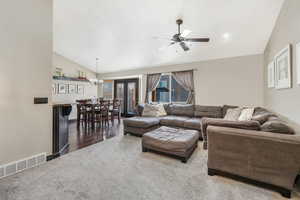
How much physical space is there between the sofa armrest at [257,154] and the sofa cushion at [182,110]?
102 inches

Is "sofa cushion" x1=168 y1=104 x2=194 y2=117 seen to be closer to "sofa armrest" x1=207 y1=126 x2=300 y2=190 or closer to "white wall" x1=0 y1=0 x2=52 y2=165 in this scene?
"sofa armrest" x1=207 y1=126 x2=300 y2=190

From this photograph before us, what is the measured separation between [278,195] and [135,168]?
6.10 ft

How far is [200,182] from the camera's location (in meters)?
1.79

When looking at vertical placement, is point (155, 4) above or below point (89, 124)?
above

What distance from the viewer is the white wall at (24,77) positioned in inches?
70.5

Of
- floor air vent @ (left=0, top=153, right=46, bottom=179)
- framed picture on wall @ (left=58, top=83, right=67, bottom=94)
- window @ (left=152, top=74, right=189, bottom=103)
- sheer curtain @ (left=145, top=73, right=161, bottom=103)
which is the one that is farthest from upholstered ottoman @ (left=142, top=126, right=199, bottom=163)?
framed picture on wall @ (left=58, top=83, right=67, bottom=94)

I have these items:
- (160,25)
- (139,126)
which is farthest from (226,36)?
(139,126)

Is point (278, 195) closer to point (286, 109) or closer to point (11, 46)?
point (286, 109)

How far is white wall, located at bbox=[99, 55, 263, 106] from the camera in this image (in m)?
4.01

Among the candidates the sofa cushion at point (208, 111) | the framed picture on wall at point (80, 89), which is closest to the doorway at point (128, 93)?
the framed picture on wall at point (80, 89)

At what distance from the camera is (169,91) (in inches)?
224

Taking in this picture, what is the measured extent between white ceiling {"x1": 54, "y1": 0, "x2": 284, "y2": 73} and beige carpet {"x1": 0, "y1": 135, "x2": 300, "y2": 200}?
3.09 metres

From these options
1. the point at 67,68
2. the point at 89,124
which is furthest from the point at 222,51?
the point at 67,68

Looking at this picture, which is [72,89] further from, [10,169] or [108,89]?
[10,169]
